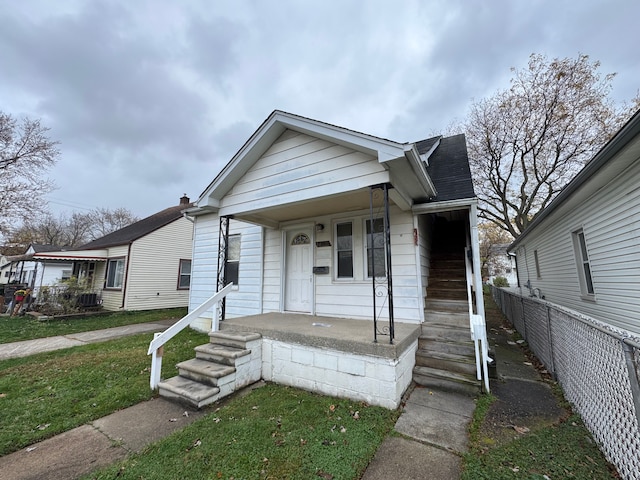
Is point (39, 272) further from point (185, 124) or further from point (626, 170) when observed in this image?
point (626, 170)

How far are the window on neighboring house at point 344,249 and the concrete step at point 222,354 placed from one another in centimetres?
259

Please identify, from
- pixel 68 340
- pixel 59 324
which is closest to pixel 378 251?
pixel 68 340

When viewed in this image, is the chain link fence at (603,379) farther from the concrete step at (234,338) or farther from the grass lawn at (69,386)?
the grass lawn at (69,386)

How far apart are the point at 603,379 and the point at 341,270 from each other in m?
4.06

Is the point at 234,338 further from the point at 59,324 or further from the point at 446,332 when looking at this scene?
the point at 59,324

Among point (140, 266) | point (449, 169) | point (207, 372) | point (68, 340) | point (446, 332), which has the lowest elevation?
point (68, 340)

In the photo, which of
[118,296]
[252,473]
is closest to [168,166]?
[118,296]

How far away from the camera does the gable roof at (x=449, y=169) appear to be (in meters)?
4.84

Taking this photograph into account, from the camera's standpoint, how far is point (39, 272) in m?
16.8

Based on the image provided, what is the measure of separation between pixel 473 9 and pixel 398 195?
782 centimetres

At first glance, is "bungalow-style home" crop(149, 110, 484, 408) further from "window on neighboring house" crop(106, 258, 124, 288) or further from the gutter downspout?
"window on neighboring house" crop(106, 258, 124, 288)

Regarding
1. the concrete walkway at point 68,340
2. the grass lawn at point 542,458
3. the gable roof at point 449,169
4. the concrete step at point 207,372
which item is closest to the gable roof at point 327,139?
the gable roof at point 449,169

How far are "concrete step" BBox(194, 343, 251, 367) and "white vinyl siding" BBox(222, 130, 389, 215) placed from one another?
2.58 meters

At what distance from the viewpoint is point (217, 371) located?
3.59 m
